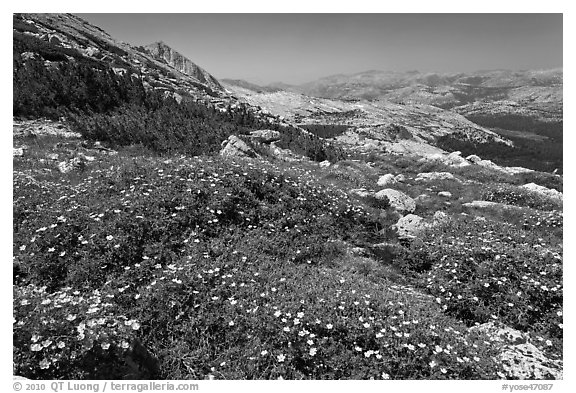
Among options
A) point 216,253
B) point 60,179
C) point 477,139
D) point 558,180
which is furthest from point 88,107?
point 477,139

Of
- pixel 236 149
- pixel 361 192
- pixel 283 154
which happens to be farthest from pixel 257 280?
pixel 283 154

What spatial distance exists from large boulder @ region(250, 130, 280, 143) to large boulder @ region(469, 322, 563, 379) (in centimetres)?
1984

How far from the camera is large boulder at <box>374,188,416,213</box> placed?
1425 cm

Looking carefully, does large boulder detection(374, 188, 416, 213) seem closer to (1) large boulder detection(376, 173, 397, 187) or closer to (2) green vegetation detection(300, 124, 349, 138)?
(1) large boulder detection(376, 173, 397, 187)

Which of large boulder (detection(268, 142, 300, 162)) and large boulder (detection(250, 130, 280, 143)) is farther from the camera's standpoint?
large boulder (detection(250, 130, 280, 143))

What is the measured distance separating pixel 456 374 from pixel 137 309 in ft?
17.8

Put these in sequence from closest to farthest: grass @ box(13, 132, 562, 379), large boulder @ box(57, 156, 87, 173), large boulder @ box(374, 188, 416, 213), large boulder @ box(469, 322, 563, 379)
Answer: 1. grass @ box(13, 132, 562, 379)
2. large boulder @ box(469, 322, 563, 379)
3. large boulder @ box(57, 156, 87, 173)
4. large boulder @ box(374, 188, 416, 213)

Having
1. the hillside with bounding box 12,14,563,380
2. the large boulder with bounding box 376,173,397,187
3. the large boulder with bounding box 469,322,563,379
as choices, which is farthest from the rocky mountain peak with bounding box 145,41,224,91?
the large boulder with bounding box 469,322,563,379

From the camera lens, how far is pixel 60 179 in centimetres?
1130

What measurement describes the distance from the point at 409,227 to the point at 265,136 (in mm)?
15464

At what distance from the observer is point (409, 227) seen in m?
11.7

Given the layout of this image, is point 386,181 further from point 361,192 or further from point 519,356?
point 519,356

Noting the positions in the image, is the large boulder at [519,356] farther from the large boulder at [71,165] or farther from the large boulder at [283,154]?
the large boulder at [283,154]

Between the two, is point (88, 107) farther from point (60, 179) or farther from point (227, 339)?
point (227, 339)
